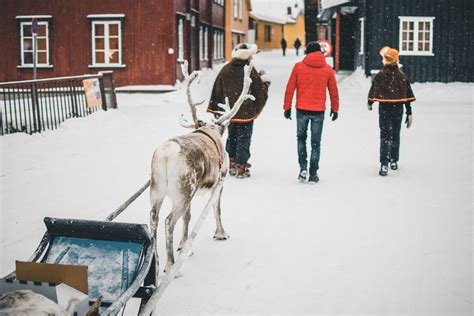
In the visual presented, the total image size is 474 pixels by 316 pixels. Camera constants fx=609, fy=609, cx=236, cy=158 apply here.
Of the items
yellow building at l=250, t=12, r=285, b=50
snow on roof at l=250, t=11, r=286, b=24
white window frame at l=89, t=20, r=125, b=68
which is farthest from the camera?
yellow building at l=250, t=12, r=285, b=50

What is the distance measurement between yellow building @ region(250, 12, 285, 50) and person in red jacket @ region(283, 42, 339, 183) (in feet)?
197

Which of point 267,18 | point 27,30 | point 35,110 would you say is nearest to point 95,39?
point 27,30

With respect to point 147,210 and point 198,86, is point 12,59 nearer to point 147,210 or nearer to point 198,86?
point 198,86

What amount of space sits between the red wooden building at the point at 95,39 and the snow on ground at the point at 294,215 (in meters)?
9.06

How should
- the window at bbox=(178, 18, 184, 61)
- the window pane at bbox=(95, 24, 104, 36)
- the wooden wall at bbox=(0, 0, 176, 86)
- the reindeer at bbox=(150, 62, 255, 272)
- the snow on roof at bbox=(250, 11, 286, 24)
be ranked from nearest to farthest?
the reindeer at bbox=(150, 62, 255, 272) → the wooden wall at bbox=(0, 0, 176, 86) → the window pane at bbox=(95, 24, 104, 36) → the window at bbox=(178, 18, 184, 61) → the snow on roof at bbox=(250, 11, 286, 24)

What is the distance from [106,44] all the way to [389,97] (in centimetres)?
1579

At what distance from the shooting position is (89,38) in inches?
901

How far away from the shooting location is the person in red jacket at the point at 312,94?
29.1 feet

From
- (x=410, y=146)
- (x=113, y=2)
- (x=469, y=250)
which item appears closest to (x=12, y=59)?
(x=113, y=2)

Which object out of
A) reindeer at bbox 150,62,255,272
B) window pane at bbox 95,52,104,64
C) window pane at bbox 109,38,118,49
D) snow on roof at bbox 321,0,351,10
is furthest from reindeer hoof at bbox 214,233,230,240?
snow on roof at bbox 321,0,351,10

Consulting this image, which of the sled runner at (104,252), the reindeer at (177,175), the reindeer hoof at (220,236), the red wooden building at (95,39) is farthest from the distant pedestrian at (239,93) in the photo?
the red wooden building at (95,39)

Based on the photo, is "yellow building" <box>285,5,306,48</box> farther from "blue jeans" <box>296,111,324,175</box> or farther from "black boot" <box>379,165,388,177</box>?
"blue jeans" <box>296,111,324,175</box>

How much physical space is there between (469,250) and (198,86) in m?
19.2

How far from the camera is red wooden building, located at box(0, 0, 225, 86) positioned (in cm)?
2245
